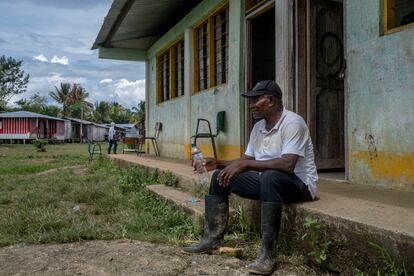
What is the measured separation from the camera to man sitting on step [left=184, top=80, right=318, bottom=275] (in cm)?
293

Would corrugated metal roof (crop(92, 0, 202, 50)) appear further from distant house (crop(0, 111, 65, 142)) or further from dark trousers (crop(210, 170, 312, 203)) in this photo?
distant house (crop(0, 111, 65, 142))

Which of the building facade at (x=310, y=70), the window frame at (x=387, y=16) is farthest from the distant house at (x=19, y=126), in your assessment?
the window frame at (x=387, y=16)

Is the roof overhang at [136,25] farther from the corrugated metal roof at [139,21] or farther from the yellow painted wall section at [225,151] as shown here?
the yellow painted wall section at [225,151]

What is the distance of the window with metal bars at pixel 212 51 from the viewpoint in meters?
7.47

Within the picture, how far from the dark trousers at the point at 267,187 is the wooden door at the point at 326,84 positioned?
2316 mm

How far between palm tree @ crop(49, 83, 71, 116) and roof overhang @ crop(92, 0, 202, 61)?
144 ft

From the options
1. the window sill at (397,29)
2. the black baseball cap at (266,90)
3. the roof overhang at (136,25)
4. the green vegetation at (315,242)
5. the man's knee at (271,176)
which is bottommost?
the green vegetation at (315,242)

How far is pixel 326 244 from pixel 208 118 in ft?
17.4

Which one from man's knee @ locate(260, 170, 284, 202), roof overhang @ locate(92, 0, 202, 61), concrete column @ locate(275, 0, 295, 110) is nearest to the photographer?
man's knee @ locate(260, 170, 284, 202)

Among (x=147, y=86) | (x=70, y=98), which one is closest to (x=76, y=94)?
(x=70, y=98)

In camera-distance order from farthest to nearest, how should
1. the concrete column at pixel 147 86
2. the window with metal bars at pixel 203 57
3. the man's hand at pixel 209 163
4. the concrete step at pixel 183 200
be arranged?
the concrete column at pixel 147 86, the window with metal bars at pixel 203 57, the concrete step at pixel 183 200, the man's hand at pixel 209 163

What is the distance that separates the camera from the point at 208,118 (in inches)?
313

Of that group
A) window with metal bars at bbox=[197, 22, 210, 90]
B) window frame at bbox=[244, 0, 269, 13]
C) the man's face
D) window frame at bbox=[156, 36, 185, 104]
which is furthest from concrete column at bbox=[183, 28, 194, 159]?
the man's face

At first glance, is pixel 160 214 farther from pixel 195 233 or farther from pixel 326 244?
pixel 326 244
